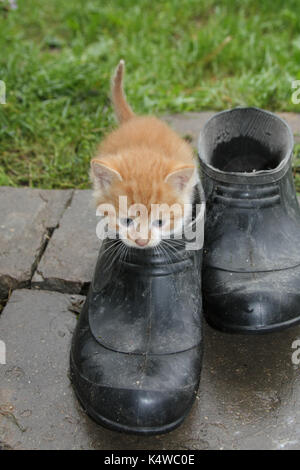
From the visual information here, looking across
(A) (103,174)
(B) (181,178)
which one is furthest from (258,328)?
(A) (103,174)

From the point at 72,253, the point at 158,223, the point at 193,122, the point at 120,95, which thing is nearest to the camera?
the point at 158,223

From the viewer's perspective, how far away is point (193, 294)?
5.35 feet

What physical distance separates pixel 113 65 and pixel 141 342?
2432 mm

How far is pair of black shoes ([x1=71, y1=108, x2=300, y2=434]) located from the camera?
1.45 metres

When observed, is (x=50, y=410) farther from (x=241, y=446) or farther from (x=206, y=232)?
(x=206, y=232)

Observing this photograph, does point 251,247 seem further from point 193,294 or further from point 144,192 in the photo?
point 144,192

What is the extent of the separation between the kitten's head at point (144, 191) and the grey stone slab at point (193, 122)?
3.76 feet

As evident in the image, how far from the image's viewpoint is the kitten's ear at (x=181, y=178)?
1.65 m

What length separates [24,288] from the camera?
6.67 feet

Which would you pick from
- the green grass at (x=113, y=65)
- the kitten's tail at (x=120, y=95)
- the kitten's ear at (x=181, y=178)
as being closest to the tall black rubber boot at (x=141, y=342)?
the kitten's ear at (x=181, y=178)
